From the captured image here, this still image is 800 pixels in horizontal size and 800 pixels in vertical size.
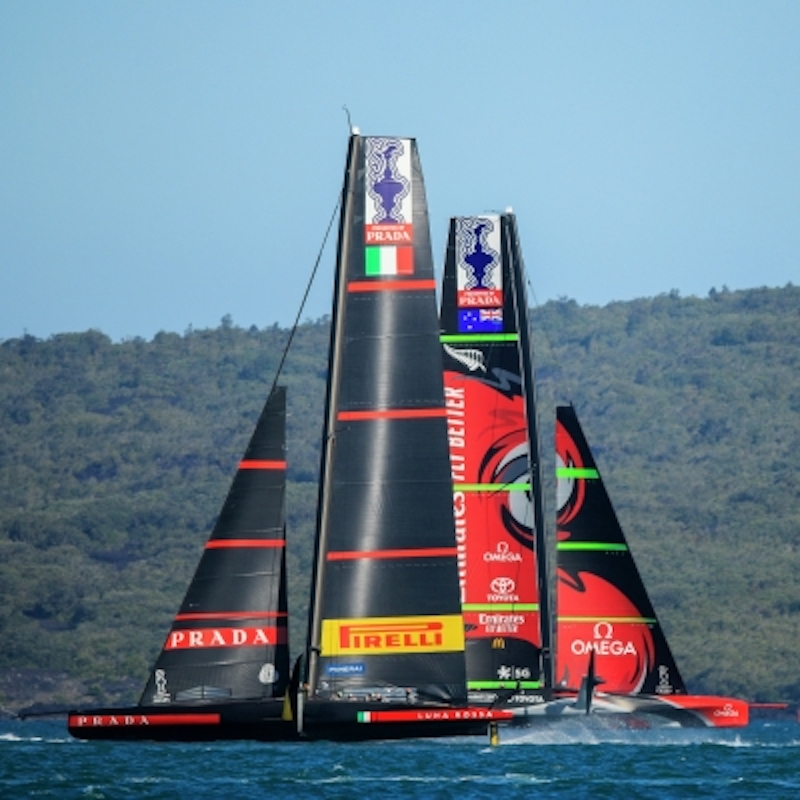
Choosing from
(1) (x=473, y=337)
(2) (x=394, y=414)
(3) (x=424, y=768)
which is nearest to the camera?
(2) (x=394, y=414)

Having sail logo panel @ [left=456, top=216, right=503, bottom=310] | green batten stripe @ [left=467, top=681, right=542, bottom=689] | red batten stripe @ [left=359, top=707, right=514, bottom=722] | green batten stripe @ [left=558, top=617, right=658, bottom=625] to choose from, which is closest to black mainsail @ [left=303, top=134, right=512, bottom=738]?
red batten stripe @ [left=359, top=707, right=514, bottom=722]

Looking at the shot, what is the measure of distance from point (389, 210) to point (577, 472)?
1282cm

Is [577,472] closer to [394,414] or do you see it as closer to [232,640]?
[394,414]

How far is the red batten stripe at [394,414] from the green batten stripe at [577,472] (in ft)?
39.3

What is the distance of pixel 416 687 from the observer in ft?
116

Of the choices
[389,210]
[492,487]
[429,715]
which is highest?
[389,210]

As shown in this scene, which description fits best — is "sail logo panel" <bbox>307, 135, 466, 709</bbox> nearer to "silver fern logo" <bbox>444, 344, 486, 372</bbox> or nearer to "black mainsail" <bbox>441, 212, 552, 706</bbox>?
"black mainsail" <bbox>441, 212, 552, 706</bbox>

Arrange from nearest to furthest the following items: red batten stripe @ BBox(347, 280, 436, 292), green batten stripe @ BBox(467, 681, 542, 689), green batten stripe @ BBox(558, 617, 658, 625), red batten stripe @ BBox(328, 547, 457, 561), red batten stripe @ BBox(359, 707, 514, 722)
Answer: red batten stripe @ BBox(359, 707, 514, 722) < red batten stripe @ BBox(328, 547, 457, 561) < red batten stripe @ BBox(347, 280, 436, 292) < green batten stripe @ BBox(467, 681, 542, 689) < green batten stripe @ BBox(558, 617, 658, 625)

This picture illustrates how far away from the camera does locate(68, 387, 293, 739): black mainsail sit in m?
35.1

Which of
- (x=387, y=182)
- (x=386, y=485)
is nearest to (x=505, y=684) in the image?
(x=386, y=485)

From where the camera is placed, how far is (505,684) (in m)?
44.8

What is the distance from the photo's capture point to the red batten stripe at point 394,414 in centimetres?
3538

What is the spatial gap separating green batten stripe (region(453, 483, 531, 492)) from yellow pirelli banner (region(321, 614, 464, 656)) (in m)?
10.1

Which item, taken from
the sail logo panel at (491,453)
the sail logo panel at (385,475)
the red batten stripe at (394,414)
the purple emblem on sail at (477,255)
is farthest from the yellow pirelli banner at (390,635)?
the purple emblem on sail at (477,255)
